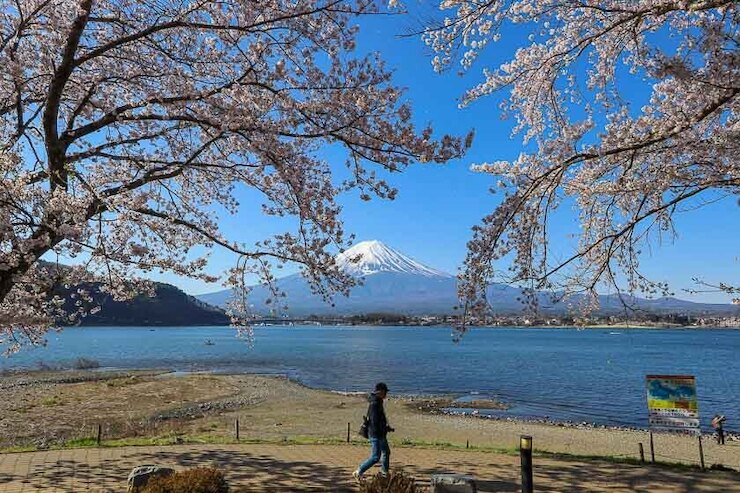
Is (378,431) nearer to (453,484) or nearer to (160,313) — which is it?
(453,484)

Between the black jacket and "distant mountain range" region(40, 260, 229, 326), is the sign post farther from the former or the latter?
"distant mountain range" region(40, 260, 229, 326)

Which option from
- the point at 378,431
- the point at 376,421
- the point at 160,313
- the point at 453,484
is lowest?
the point at 453,484

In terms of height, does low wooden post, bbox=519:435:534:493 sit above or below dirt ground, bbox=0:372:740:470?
above

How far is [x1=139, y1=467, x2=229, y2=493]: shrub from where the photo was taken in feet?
16.9

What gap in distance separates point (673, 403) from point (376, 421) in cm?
590

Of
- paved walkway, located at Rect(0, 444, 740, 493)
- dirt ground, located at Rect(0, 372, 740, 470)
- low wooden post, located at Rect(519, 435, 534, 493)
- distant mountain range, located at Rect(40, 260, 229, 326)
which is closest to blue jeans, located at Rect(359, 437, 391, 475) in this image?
paved walkway, located at Rect(0, 444, 740, 493)

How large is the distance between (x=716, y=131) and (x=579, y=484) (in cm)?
455

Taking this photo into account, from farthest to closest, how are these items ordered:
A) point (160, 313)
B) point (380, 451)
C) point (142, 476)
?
point (160, 313) → point (380, 451) → point (142, 476)

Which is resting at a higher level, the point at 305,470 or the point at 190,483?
the point at 190,483

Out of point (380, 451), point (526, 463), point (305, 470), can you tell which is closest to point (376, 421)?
point (380, 451)

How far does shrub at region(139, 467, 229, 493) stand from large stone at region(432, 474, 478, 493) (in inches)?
87.8

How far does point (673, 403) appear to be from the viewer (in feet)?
31.7

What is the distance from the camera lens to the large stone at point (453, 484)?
567 centimetres

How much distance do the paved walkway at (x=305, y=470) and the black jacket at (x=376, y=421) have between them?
0.70m
